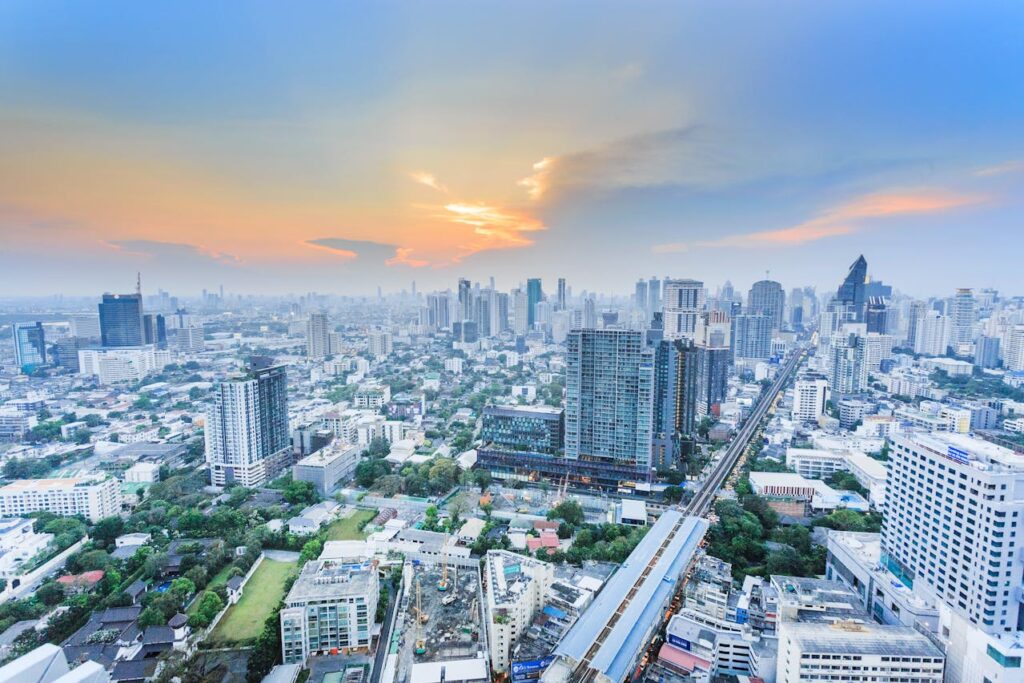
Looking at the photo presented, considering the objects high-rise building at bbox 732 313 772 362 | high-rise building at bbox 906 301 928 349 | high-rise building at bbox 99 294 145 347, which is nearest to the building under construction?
high-rise building at bbox 99 294 145 347

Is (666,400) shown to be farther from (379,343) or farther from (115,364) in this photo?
(115,364)

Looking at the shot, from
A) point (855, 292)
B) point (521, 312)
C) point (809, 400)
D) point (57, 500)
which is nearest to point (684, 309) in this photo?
point (809, 400)

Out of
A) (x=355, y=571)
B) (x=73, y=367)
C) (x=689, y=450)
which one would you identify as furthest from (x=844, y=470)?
(x=73, y=367)

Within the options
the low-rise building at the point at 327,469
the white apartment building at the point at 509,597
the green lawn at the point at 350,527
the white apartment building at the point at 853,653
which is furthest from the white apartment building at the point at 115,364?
the white apartment building at the point at 853,653

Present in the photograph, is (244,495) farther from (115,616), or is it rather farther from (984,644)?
(984,644)

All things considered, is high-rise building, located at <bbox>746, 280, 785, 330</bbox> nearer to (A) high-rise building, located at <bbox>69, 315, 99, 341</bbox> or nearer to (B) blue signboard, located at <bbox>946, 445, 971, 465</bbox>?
(B) blue signboard, located at <bbox>946, 445, 971, 465</bbox>

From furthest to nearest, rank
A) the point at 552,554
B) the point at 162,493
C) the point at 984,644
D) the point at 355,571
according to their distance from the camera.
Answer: the point at 162,493, the point at 552,554, the point at 355,571, the point at 984,644
